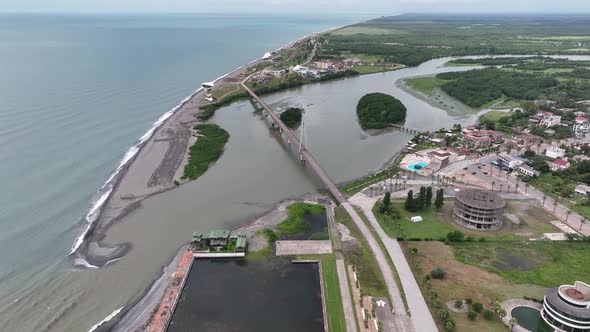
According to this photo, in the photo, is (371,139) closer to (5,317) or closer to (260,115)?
(260,115)

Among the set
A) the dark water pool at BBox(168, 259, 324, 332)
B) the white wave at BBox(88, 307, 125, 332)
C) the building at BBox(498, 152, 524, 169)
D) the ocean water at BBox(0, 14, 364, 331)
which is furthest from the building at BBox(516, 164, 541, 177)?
the ocean water at BBox(0, 14, 364, 331)

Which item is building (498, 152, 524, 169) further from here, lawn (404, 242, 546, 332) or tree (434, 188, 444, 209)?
lawn (404, 242, 546, 332)

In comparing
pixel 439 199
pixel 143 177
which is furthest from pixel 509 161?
pixel 143 177

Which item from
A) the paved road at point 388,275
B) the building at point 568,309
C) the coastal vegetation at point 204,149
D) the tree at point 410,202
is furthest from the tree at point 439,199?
the coastal vegetation at point 204,149

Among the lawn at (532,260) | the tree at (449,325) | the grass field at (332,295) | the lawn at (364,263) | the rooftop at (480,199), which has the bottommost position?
the lawn at (532,260)

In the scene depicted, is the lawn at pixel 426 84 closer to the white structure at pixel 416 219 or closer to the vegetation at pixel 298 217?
the white structure at pixel 416 219

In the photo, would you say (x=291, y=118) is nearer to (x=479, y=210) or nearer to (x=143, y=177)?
(x=143, y=177)
